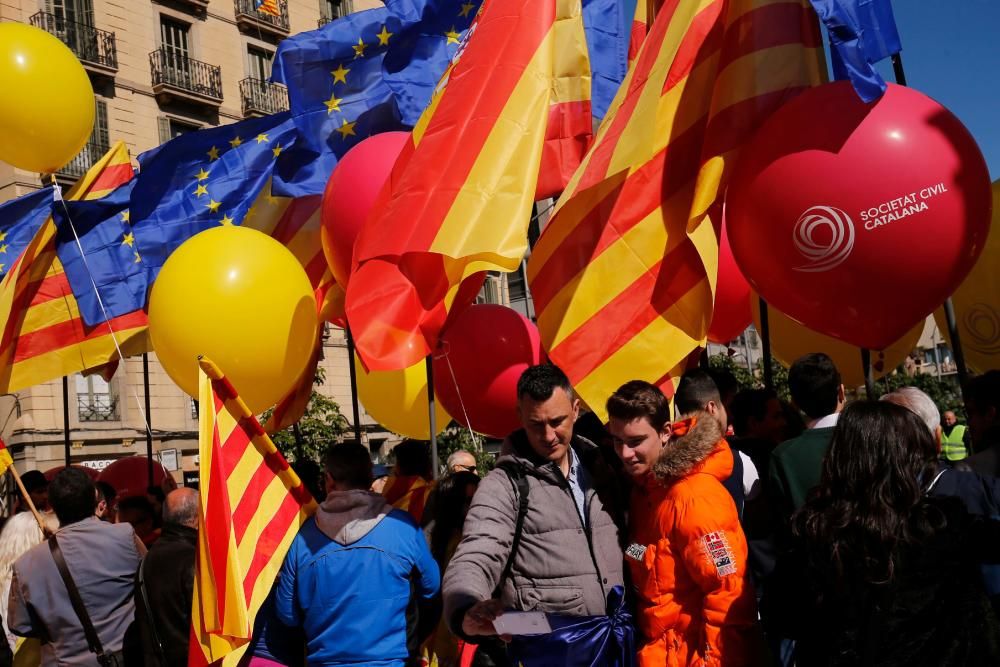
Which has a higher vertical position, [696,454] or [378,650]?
[696,454]

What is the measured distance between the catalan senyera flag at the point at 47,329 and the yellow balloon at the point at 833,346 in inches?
201

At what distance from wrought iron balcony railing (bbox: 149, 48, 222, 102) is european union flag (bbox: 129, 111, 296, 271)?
1648cm

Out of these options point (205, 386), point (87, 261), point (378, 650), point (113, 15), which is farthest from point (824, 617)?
point (113, 15)

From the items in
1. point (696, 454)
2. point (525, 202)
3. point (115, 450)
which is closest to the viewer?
point (696, 454)

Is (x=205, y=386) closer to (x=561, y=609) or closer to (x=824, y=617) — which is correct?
(x=561, y=609)

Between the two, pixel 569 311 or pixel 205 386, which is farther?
pixel 569 311

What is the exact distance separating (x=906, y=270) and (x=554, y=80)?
248cm

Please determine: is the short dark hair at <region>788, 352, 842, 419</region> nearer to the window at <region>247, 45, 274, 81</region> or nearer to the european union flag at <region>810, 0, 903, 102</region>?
the european union flag at <region>810, 0, 903, 102</region>

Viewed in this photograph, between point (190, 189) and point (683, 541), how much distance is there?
20.5 feet

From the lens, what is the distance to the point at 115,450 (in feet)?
69.2

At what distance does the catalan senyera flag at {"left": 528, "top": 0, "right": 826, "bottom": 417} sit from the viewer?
440cm

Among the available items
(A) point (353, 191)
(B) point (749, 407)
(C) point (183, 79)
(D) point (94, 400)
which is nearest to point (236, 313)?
(A) point (353, 191)

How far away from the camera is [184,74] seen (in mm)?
23703

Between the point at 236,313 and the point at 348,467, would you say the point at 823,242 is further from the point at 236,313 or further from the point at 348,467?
the point at 236,313
